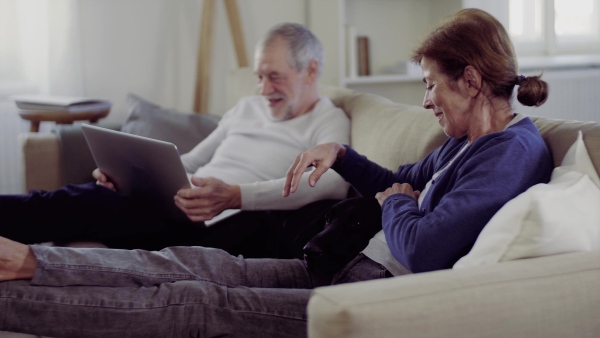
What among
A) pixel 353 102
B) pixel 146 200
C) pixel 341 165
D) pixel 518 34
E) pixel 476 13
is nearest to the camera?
pixel 476 13

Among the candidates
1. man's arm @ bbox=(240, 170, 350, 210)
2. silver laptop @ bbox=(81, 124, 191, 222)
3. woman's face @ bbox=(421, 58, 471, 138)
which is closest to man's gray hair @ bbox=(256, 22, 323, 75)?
man's arm @ bbox=(240, 170, 350, 210)

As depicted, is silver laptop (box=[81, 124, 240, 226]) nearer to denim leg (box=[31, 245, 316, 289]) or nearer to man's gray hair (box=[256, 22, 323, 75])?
denim leg (box=[31, 245, 316, 289])

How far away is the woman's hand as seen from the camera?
1.79 metres

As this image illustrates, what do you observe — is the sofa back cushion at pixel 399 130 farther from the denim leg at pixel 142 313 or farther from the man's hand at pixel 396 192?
the denim leg at pixel 142 313

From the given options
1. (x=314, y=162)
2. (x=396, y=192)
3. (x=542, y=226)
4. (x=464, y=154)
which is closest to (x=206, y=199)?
(x=314, y=162)

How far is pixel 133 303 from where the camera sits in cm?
144

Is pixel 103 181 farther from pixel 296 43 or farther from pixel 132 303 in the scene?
pixel 132 303

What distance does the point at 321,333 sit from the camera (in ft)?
3.36

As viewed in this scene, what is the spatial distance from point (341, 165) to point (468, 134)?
442 millimetres

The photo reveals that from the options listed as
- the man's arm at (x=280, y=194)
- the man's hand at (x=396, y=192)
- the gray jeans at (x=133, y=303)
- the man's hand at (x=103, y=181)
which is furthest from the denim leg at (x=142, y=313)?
the man's hand at (x=103, y=181)

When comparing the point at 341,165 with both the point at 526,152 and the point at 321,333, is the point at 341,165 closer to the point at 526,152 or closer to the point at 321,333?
the point at 526,152

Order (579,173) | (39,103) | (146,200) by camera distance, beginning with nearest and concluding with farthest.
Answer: (579,173)
(146,200)
(39,103)

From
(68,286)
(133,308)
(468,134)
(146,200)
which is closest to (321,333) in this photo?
(133,308)

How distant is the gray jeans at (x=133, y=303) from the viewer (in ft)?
4.67
